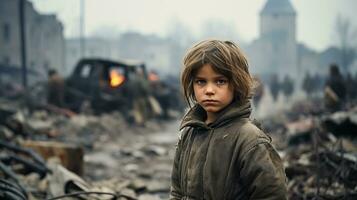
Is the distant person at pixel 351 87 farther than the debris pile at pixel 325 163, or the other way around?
the distant person at pixel 351 87

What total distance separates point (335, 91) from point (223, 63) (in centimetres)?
990

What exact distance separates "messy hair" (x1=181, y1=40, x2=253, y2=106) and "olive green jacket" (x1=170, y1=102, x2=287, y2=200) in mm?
95

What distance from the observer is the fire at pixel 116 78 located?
12.8 meters

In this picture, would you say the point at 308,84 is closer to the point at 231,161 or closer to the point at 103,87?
the point at 103,87

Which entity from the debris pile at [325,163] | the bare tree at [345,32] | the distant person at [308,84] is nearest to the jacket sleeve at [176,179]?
the debris pile at [325,163]

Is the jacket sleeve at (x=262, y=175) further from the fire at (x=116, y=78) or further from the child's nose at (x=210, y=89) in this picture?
the fire at (x=116, y=78)

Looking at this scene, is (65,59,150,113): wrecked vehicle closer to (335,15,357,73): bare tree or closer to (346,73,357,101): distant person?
(346,73,357,101): distant person

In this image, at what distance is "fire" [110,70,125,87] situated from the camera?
12.8 meters

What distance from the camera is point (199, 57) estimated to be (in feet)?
5.59

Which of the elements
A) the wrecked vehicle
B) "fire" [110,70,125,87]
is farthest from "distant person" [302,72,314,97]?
"fire" [110,70,125,87]

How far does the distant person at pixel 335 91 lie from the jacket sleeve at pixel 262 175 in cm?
893

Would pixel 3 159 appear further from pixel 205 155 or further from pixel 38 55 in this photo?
pixel 38 55

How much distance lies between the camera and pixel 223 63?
5.53 feet

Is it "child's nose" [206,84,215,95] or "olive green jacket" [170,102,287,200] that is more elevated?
"child's nose" [206,84,215,95]
